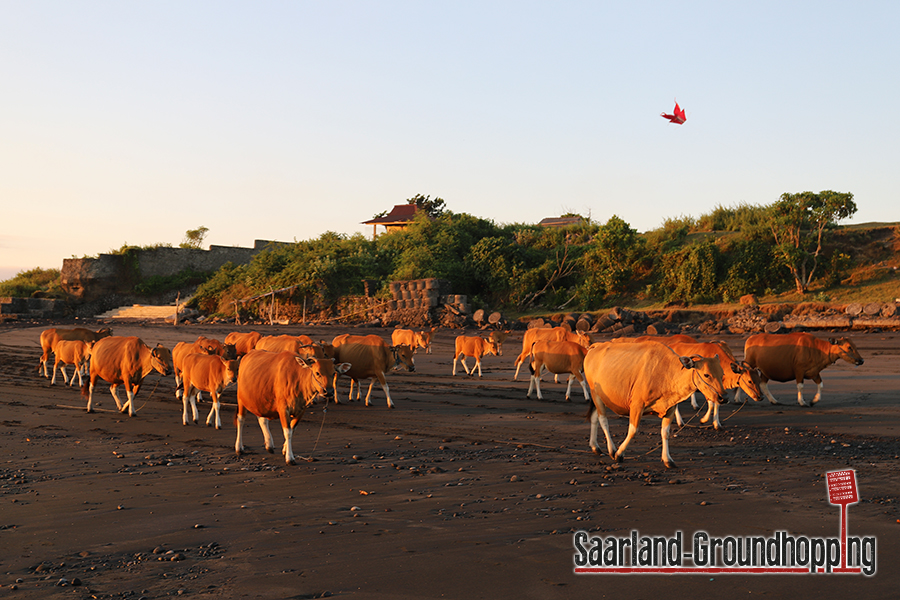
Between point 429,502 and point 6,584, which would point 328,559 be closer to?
point 429,502

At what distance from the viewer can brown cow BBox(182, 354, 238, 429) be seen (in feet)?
41.3

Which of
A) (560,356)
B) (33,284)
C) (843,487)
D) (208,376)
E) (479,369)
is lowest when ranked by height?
(479,369)

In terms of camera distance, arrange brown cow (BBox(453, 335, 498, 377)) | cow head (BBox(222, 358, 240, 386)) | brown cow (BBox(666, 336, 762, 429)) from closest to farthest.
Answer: cow head (BBox(222, 358, 240, 386)) → brown cow (BBox(666, 336, 762, 429)) → brown cow (BBox(453, 335, 498, 377))

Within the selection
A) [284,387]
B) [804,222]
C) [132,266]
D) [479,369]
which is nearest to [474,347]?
[479,369]

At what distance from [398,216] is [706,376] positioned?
218 ft

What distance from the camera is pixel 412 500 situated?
7.97 meters

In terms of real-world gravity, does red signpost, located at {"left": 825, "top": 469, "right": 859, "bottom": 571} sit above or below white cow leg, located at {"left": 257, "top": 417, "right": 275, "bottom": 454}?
above

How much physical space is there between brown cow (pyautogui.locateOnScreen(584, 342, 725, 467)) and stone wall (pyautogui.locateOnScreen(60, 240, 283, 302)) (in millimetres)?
55657

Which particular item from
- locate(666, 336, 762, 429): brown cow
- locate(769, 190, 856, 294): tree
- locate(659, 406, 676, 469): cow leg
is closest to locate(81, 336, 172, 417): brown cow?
locate(659, 406, 676, 469): cow leg

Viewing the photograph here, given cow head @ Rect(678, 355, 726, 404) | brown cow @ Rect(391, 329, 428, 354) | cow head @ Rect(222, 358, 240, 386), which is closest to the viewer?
cow head @ Rect(678, 355, 726, 404)

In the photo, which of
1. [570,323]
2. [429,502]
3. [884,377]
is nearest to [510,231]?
[570,323]

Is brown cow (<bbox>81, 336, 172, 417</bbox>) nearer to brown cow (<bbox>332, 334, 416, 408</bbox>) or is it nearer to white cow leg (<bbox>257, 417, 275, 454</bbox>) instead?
brown cow (<bbox>332, 334, 416, 408</bbox>)

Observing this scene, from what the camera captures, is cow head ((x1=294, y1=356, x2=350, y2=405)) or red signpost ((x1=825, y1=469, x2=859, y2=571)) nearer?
red signpost ((x1=825, y1=469, x2=859, y2=571))

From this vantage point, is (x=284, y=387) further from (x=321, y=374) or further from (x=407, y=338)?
(x=407, y=338)
